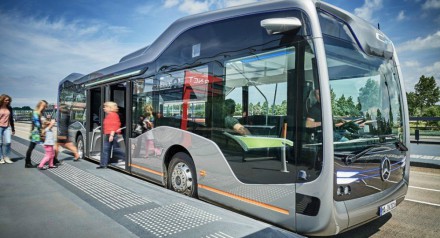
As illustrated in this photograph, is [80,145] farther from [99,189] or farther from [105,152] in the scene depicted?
[99,189]

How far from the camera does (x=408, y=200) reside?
215 inches

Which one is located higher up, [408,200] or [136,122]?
[136,122]

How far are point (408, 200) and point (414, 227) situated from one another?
1.68m

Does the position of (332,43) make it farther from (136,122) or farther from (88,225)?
(136,122)

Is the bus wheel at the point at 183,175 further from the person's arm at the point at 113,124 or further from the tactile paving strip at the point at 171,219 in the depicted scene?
the person's arm at the point at 113,124

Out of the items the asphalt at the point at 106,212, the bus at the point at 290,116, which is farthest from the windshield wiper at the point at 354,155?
the asphalt at the point at 106,212

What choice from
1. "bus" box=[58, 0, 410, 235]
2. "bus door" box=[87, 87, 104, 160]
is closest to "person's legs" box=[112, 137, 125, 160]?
"bus door" box=[87, 87, 104, 160]

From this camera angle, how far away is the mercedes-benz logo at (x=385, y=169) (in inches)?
137

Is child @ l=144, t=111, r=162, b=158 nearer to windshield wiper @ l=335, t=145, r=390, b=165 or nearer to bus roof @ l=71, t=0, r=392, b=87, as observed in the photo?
bus roof @ l=71, t=0, r=392, b=87

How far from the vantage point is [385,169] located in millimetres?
3543

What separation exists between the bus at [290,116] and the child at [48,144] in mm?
3181

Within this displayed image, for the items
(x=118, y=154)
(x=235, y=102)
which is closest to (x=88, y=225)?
(x=235, y=102)

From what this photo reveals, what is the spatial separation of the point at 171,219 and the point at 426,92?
50.1m

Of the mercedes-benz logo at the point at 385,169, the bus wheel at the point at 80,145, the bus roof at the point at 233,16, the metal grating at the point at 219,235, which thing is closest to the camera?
the metal grating at the point at 219,235
